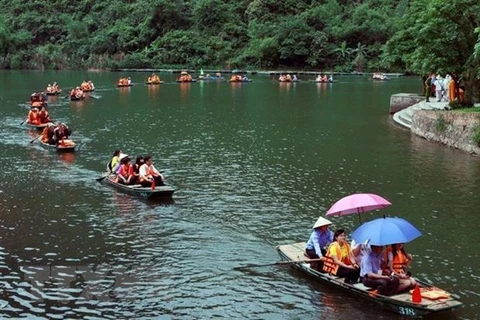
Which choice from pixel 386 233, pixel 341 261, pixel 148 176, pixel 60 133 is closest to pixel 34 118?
pixel 60 133

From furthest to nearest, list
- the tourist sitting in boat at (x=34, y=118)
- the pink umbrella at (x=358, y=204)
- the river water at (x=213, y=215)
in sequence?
the tourist sitting in boat at (x=34, y=118) → the pink umbrella at (x=358, y=204) → the river water at (x=213, y=215)

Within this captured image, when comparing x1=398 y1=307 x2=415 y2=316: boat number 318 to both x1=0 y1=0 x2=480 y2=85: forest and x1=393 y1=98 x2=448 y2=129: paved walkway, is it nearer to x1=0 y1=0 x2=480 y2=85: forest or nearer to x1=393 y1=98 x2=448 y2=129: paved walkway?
x1=393 y1=98 x2=448 y2=129: paved walkway

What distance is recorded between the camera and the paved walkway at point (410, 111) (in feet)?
125

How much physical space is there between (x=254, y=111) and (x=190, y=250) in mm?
31224

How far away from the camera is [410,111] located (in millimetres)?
40656

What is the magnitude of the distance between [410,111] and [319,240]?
1107 inches

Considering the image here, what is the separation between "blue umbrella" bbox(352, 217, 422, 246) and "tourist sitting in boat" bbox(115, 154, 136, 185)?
11.1 meters

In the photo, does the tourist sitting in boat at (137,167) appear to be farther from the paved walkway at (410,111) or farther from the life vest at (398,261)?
the paved walkway at (410,111)

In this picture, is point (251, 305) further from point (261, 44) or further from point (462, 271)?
point (261, 44)

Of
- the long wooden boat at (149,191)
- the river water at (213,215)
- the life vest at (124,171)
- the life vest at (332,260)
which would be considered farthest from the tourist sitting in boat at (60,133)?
the life vest at (332,260)

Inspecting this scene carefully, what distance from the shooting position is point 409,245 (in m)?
16.5

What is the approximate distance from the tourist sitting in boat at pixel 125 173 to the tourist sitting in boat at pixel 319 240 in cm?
913

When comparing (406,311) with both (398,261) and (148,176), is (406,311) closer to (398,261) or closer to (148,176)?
(398,261)

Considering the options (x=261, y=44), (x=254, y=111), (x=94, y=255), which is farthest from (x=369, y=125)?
(x=261, y=44)
